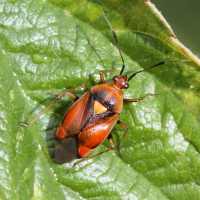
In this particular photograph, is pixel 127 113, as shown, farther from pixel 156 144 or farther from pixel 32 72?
pixel 32 72

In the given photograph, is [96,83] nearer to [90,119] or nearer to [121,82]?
[121,82]

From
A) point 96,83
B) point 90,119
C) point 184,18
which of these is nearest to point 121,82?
point 96,83

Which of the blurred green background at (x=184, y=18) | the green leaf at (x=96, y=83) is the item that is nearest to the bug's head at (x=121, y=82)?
the green leaf at (x=96, y=83)

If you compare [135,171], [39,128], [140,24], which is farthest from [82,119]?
[140,24]

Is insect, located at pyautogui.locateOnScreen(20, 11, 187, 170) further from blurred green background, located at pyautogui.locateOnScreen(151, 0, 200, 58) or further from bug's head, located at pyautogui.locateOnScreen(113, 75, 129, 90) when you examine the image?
blurred green background, located at pyautogui.locateOnScreen(151, 0, 200, 58)

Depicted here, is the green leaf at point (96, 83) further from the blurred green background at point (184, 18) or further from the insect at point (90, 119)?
the blurred green background at point (184, 18)
